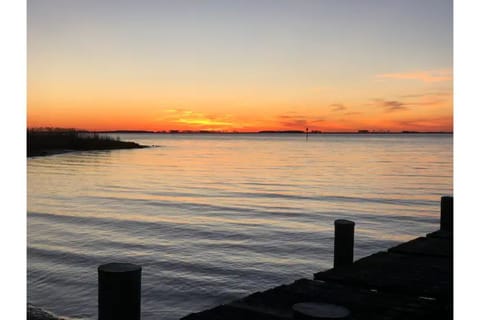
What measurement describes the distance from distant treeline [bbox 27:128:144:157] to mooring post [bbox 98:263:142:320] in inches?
1769

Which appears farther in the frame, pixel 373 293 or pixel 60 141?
pixel 60 141

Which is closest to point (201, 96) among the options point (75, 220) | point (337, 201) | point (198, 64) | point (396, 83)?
point (198, 64)

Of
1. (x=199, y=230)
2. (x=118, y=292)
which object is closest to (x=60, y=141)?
(x=199, y=230)

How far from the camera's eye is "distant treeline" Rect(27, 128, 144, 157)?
50287 millimetres

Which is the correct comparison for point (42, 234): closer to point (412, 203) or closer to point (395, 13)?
point (395, 13)

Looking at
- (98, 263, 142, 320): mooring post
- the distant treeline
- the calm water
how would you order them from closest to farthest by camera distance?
(98, 263, 142, 320): mooring post, the calm water, the distant treeline

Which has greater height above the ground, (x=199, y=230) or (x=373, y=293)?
(x=373, y=293)

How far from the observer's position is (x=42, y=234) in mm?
13172

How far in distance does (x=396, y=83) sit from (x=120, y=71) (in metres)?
14.2

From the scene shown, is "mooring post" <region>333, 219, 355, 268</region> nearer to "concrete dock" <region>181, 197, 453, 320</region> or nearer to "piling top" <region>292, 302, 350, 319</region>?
"concrete dock" <region>181, 197, 453, 320</region>

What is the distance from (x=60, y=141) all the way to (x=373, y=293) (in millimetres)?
54453

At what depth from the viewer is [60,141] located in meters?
55.4

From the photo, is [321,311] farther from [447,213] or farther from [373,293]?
[447,213]

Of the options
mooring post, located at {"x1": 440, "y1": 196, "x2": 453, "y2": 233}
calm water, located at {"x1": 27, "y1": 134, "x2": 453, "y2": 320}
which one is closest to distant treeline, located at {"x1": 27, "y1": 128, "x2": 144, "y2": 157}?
calm water, located at {"x1": 27, "y1": 134, "x2": 453, "y2": 320}
